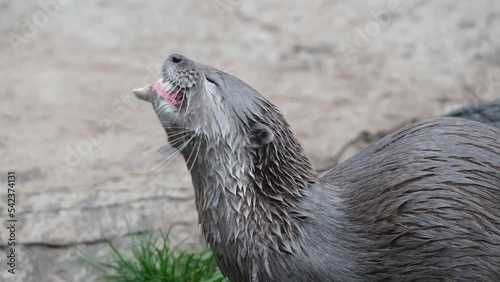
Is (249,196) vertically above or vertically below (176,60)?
below

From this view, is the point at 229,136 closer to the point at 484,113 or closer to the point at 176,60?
the point at 176,60

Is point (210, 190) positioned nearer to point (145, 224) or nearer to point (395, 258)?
point (395, 258)

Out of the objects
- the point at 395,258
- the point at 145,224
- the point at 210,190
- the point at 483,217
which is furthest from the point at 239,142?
the point at 145,224

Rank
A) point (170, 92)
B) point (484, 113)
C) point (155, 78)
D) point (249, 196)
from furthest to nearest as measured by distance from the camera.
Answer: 1. point (155, 78)
2. point (484, 113)
3. point (170, 92)
4. point (249, 196)

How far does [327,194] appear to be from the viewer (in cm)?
238

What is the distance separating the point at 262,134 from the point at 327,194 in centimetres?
25

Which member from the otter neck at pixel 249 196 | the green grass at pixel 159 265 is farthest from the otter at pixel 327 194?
the green grass at pixel 159 265

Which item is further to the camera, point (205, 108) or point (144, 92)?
point (144, 92)

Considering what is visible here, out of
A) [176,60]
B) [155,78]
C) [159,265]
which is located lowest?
[159,265]

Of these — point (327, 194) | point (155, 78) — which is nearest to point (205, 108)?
point (327, 194)

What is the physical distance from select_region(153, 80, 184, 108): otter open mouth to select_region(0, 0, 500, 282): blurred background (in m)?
1.02

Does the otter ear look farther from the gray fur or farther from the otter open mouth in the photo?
the gray fur

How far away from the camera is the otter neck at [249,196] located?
2.30m

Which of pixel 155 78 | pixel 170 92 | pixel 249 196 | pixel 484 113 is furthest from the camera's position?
pixel 155 78
